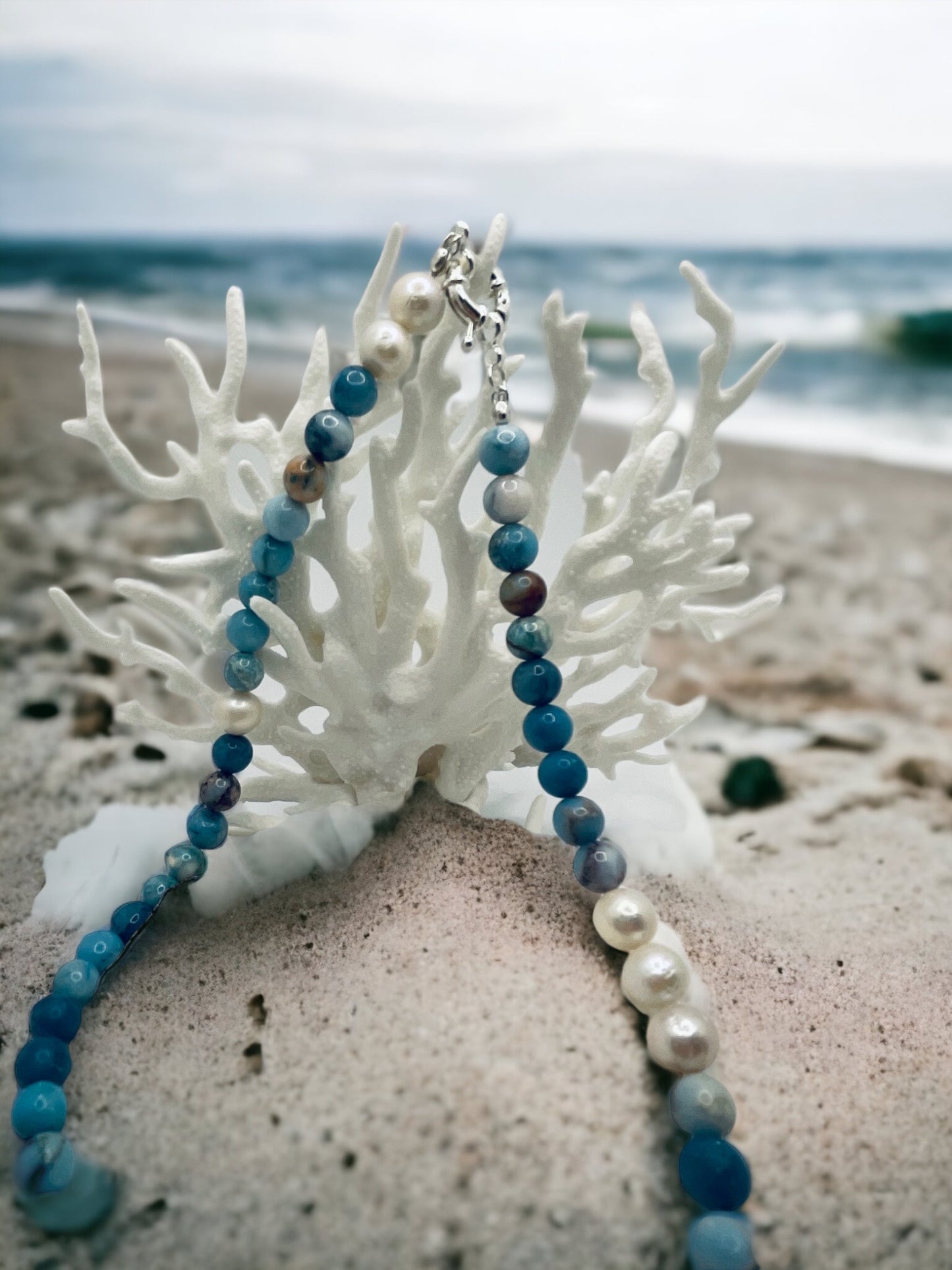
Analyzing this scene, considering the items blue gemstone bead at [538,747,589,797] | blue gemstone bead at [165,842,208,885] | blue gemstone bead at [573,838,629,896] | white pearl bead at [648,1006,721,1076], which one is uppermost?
blue gemstone bead at [538,747,589,797]

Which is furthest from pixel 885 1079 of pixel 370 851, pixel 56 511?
pixel 56 511

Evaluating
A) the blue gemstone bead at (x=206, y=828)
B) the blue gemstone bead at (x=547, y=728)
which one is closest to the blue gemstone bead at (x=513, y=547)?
the blue gemstone bead at (x=547, y=728)

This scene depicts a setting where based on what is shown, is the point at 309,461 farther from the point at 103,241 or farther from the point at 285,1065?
the point at 103,241

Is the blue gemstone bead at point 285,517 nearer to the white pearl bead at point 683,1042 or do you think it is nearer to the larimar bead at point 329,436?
the larimar bead at point 329,436

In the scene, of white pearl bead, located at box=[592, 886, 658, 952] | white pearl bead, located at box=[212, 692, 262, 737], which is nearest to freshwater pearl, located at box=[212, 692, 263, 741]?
white pearl bead, located at box=[212, 692, 262, 737]

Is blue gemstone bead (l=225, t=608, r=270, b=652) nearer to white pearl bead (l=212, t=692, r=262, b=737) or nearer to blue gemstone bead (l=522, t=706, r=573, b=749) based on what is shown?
white pearl bead (l=212, t=692, r=262, b=737)

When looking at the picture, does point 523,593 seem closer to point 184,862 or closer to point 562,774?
point 562,774

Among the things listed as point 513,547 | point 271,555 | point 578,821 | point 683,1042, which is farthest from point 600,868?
point 271,555
